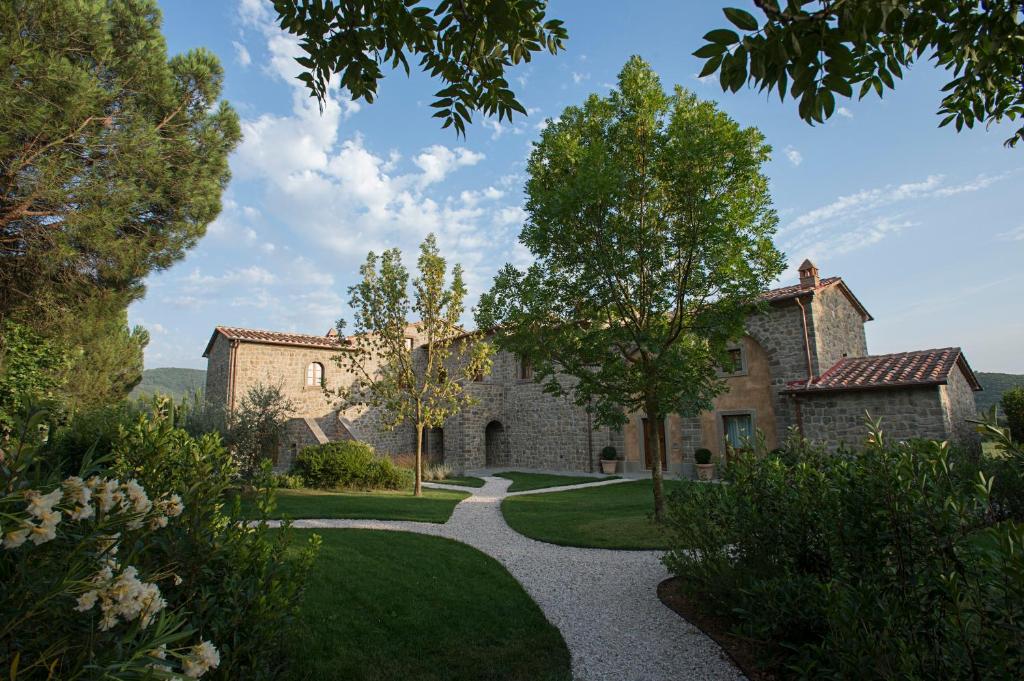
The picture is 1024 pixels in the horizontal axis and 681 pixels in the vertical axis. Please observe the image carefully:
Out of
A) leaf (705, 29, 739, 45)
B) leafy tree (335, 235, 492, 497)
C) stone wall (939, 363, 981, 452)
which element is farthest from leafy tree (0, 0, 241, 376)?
stone wall (939, 363, 981, 452)

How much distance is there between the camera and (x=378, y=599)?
5.13 metres

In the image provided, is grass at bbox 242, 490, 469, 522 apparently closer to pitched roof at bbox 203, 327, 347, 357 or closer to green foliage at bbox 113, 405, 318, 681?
green foliage at bbox 113, 405, 318, 681

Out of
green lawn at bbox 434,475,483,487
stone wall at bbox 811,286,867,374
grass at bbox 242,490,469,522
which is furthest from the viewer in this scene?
green lawn at bbox 434,475,483,487

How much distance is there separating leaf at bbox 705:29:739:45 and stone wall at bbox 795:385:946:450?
11.8 metres

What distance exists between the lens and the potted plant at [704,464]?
16359 millimetres

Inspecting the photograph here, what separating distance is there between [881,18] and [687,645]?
453 centimetres

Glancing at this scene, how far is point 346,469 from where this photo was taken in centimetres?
1430

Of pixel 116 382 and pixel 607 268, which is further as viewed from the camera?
pixel 116 382

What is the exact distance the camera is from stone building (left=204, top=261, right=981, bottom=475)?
13.3 meters

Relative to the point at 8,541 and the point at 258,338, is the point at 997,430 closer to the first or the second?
the point at 8,541

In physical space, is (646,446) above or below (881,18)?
below

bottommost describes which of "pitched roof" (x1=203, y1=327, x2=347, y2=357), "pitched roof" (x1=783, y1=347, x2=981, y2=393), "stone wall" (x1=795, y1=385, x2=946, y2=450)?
"stone wall" (x1=795, y1=385, x2=946, y2=450)

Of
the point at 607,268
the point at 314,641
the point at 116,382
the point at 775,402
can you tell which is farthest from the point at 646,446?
the point at 116,382

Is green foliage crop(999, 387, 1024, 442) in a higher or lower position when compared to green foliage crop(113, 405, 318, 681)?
higher
